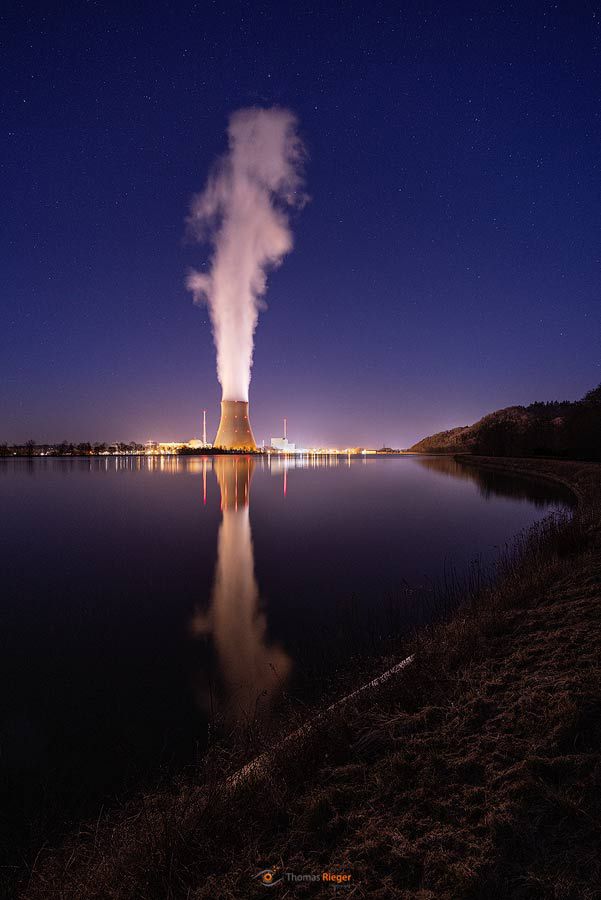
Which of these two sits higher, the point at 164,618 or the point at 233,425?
the point at 233,425

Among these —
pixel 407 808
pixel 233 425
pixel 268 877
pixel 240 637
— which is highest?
pixel 233 425

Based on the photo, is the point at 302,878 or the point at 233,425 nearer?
the point at 302,878

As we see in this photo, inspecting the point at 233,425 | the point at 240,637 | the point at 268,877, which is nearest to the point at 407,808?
the point at 268,877

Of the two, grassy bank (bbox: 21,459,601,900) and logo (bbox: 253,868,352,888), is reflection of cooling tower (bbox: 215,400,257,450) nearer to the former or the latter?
grassy bank (bbox: 21,459,601,900)

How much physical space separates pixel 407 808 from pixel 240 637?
4797 millimetres

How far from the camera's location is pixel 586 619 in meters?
4.71

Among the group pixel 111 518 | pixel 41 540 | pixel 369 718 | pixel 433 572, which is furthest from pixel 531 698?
pixel 111 518

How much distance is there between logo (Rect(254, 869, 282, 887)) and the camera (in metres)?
2.14

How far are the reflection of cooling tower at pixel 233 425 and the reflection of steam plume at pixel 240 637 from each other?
63075mm

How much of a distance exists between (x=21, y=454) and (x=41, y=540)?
14124 cm

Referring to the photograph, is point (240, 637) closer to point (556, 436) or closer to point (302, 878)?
point (302, 878)

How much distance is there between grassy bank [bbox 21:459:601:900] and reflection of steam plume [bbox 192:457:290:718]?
1393mm

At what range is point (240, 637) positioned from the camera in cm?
689

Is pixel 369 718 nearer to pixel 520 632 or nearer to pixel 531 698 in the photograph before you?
pixel 531 698
